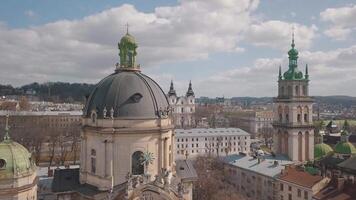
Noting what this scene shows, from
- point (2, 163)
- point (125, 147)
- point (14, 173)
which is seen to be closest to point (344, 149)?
point (125, 147)

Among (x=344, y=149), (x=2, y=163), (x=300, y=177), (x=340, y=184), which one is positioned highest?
(x=2, y=163)

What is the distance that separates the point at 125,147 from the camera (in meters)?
34.7

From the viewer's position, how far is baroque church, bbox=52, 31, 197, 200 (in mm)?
33312

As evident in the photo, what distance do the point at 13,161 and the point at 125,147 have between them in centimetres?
934

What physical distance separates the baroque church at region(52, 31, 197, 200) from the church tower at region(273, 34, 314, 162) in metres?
35.6

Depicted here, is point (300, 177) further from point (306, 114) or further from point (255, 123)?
point (255, 123)

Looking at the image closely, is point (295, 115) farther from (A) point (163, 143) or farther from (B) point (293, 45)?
(A) point (163, 143)

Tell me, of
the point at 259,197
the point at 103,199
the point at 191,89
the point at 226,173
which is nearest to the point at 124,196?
the point at 103,199

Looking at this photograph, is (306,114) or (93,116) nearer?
(93,116)

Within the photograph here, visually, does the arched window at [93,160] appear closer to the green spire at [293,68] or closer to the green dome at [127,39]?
the green dome at [127,39]

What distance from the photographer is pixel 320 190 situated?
45188 mm

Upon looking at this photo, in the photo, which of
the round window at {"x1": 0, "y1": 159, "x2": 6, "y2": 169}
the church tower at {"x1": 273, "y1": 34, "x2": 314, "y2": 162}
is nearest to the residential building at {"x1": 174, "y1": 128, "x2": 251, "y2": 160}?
the church tower at {"x1": 273, "y1": 34, "x2": 314, "y2": 162}

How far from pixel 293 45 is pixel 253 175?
2719cm

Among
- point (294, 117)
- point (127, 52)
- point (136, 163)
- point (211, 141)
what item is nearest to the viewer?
point (136, 163)
